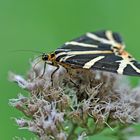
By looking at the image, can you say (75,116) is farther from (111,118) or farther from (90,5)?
(90,5)

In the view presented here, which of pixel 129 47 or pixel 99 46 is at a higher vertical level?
pixel 129 47

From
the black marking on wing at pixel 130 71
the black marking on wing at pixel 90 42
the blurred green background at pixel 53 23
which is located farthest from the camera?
the blurred green background at pixel 53 23

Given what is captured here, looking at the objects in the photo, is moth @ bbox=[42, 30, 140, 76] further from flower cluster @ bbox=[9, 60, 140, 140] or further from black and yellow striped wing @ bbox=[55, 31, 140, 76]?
flower cluster @ bbox=[9, 60, 140, 140]

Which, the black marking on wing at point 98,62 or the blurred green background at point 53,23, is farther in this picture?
the blurred green background at point 53,23

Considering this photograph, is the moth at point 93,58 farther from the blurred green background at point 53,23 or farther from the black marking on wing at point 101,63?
the blurred green background at point 53,23

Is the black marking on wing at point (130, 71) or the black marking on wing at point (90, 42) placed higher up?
the black marking on wing at point (90, 42)

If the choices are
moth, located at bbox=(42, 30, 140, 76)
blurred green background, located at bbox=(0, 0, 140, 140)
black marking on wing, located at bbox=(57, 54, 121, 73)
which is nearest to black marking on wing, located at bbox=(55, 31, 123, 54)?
moth, located at bbox=(42, 30, 140, 76)

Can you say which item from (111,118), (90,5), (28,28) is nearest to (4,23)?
(28,28)

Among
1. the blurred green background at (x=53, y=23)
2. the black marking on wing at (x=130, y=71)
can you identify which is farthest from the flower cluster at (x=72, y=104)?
the blurred green background at (x=53, y=23)
